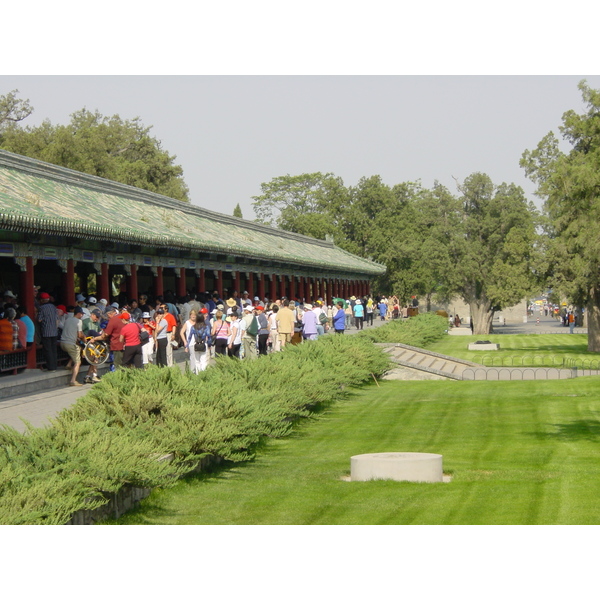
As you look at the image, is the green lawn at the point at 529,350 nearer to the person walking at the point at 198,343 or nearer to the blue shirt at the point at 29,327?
the person walking at the point at 198,343

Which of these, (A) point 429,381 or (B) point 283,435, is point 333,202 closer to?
(A) point 429,381

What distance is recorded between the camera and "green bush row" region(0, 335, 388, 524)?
8.41 m

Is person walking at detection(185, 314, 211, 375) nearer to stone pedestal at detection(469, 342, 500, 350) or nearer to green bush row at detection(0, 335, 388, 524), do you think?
green bush row at detection(0, 335, 388, 524)

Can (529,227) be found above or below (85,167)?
below

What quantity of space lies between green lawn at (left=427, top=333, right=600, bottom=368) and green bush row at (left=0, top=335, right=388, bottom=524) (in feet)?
64.6

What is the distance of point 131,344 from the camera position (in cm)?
1992

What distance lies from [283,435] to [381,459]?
3833 mm

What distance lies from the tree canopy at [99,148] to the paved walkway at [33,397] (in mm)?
41669

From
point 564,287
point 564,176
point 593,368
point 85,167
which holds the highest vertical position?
point 85,167

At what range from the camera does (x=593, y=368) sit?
32.7 metres

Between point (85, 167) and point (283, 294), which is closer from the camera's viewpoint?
point (283, 294)

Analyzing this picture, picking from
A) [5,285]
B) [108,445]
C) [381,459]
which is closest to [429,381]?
[5,285]

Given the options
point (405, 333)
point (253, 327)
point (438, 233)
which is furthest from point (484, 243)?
point (253, 327)

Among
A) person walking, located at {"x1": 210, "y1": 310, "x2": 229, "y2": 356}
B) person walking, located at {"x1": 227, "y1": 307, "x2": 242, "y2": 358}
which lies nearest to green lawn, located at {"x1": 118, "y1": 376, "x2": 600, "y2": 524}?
person walking, located at {"x1": 227, "y1": 307, "x2": 242, "y2": 358}
